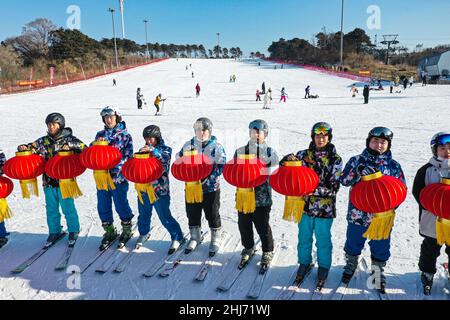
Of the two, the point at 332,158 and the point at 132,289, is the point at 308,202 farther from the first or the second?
the point at 132,289

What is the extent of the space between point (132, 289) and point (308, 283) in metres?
1.81

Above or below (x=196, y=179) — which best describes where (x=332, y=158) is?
above

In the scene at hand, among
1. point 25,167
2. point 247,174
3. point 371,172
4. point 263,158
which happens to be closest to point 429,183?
point 371,172

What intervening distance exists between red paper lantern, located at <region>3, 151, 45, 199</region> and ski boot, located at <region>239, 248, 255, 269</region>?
8.20 ft

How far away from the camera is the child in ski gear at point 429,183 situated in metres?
2.74

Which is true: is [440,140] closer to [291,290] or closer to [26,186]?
[291,290]

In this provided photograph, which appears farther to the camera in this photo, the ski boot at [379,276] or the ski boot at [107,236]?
the ski boot at [107,236]

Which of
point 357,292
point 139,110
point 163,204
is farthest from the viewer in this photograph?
point 139,110

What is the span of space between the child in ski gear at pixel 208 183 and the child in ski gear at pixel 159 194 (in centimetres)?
19

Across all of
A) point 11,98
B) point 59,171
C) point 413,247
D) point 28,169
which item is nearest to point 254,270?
point 413,247

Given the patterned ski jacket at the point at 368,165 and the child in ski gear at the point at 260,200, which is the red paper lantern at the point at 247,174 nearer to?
the child in ski gear at the point at 260,200

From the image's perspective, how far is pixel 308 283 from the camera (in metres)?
3.34

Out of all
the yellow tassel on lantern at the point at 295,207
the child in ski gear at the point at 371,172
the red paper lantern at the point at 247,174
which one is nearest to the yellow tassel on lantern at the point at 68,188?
the red paper lantern at the point at 247,174

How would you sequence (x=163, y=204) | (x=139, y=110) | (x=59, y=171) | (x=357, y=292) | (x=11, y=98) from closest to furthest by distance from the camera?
(x=357, y=292) → (x=59, y=171) → (x=163, y=204) → (x=139, y=110) → (x=11, y=98)
